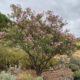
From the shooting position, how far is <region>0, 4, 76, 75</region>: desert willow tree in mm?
7195

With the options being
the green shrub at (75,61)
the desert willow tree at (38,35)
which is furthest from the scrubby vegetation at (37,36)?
the green shrub at (75,61)

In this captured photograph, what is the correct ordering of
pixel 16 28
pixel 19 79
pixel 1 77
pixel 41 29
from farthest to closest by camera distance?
Answer: 1. pixel 41 29
2. pixel 16 28
3. pixel 19 79
4. pixel 1 77

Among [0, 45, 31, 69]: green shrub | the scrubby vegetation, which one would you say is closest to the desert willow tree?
the scrubby vegetation

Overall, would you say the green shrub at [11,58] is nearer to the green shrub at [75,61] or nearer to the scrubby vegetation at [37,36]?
the scrubby vegetation at [37,36]

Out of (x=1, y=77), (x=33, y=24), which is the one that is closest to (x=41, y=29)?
(x=33, y=24)

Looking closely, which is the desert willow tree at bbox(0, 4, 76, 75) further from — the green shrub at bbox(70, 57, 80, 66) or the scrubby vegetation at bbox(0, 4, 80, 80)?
the green shrub at bbox(70, 57, 80, 66)

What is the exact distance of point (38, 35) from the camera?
24.6ft

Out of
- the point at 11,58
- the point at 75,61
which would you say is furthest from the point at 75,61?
the point at 11,58

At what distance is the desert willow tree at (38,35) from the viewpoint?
7.20 metres

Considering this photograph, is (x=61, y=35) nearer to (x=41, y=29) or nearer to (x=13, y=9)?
(x=41, y=29)

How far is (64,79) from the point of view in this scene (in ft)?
27.2

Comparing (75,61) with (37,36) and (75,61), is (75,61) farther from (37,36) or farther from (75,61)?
(37,36)

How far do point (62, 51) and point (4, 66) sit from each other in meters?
3.48

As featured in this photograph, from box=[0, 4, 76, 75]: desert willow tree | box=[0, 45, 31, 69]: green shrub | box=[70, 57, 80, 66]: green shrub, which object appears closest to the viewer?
box=[0, 4, 76, 75]: desert willow tree
